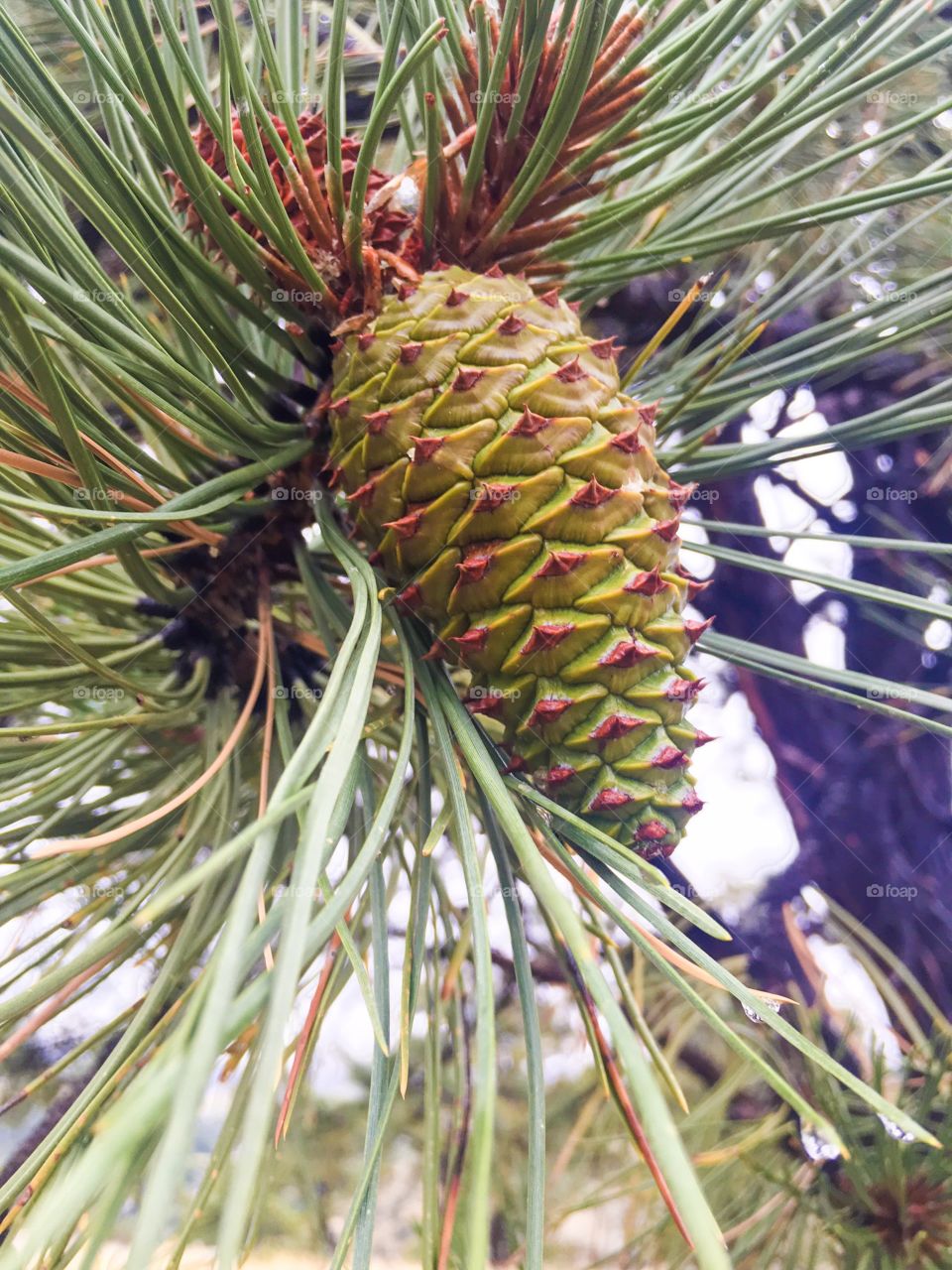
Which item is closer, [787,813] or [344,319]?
[344,319]

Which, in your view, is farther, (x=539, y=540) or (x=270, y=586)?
(x=270, y=586)

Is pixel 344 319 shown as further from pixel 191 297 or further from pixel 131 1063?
pixel 131 1063

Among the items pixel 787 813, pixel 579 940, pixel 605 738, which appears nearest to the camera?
pixel 579 940

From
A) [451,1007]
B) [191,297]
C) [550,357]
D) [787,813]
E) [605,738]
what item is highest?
[191,297]

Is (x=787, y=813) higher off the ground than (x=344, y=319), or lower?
lower

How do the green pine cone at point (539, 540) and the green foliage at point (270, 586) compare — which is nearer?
the green foliage at point (270, 586)

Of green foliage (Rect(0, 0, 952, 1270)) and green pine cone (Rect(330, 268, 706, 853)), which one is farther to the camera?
green pine cone (Rect(330, 268, 706, 853))

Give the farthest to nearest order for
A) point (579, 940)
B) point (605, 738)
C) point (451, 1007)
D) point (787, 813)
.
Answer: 1. point (787, 813)
2. point (451, 1007)
3. point (605, 738)
4. point (579, 940)

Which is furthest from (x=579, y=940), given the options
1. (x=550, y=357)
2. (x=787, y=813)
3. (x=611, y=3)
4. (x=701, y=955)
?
(x=787, y=813)
